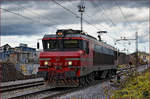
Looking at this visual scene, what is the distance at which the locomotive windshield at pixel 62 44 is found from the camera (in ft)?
54.0

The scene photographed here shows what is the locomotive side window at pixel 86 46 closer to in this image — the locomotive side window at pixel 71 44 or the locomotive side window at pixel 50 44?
the locomotive side window at pixel 71 44

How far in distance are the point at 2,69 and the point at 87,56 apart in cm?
1456

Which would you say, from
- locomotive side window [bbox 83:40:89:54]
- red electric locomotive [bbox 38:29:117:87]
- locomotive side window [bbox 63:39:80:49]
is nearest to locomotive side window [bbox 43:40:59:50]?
red electric locomotive [bbox 38:29:117:87]

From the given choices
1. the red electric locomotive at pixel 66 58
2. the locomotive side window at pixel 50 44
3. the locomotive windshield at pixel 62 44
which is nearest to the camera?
the red electric locomotive at pixel 66 58

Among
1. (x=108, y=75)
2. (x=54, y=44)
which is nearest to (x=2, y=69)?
(x=108, y=75)

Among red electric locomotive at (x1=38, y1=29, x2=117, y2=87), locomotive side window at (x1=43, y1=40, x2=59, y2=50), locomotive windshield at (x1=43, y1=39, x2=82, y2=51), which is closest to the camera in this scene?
red electric locomotive at (x1=38, y1=29, x2=117, y2=87)

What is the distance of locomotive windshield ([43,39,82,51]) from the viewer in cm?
1645

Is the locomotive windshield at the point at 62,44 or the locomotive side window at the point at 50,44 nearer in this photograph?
the locomotive windshield at the point at 62,44

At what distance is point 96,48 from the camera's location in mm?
20125

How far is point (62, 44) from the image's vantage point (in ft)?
54.3

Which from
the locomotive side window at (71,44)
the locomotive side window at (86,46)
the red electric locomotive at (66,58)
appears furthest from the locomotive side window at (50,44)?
the locomotive side window at (86,46)

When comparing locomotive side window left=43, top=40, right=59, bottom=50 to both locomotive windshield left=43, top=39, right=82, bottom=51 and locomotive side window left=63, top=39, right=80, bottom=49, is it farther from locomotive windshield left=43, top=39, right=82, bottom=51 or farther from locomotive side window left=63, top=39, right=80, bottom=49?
locomotive side window left=63, top=39, right=80, bottom=49

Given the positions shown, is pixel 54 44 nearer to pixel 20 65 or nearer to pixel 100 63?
pixel 100 63

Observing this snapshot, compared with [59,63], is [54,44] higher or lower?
higher
